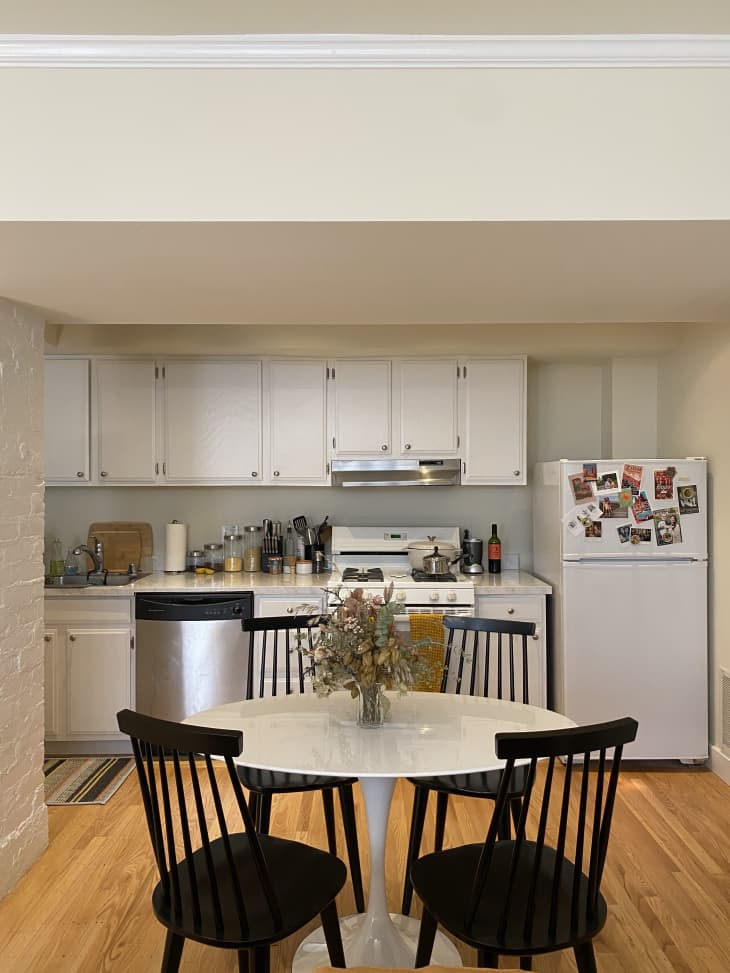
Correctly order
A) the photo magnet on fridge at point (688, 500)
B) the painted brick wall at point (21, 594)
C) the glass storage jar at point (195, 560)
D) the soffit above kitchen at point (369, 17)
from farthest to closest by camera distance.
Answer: the glass storage jar at point (195, 560)
the photo magnet on fridge at point (688, 500)
the painted brick wall at point (21, 594)
the soffit above kitchen at point (369, 17)

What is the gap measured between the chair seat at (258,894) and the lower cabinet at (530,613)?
7.46ft

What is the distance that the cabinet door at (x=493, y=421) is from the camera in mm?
4625

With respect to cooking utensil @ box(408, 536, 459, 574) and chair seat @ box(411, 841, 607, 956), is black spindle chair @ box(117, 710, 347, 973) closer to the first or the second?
chair seat @ box(411, 841, 607, 956)

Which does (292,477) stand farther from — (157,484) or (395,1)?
(395,1)

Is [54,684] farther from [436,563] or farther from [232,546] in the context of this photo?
[436,563]

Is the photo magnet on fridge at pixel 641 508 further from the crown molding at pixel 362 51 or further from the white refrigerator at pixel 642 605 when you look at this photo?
the crown molding at pixel 362 51

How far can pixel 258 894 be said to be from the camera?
1.91 m

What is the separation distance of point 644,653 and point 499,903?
242 cm

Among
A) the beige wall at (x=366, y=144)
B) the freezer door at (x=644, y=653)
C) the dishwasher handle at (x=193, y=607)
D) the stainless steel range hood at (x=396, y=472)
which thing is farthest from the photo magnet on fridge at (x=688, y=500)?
the dishwasher handle at (x=193, y=607)

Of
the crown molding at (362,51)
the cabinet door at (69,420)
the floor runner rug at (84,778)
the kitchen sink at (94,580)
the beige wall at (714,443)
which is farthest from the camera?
the cabinet door at (69,420)

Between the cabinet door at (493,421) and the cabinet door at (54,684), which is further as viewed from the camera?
the cabinet door at (493,421)

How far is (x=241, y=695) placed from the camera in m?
4.20

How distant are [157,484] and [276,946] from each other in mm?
2740

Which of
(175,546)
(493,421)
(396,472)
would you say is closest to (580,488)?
(493,421)
